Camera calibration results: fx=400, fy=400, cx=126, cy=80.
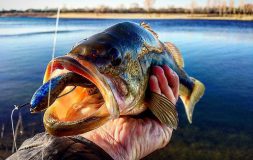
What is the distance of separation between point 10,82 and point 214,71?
19.1 feet

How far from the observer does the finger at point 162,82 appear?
2.64 metres

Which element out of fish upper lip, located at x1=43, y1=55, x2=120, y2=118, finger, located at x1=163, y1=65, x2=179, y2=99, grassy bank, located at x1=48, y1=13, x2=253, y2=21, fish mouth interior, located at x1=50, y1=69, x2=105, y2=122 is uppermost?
fish upper lip, located at x1=43, y1=55, x2=120, y2=118

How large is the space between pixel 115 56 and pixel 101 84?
1.15ft

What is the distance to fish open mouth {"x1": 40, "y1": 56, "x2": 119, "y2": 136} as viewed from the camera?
68.7 inches

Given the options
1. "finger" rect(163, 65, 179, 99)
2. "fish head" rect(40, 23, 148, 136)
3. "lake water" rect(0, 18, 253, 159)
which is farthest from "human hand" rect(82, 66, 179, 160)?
"lake water" rect(0, 18, 253, 159)

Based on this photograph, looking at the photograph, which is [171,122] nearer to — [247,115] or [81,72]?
[81,72]

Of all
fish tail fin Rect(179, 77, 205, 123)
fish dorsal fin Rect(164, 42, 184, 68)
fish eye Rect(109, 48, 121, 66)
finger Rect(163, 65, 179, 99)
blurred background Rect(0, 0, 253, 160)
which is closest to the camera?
fish eye Rect(109, 48, 121, 66)

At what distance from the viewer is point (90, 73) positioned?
1.83m

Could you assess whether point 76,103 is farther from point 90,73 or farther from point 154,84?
point 154,84

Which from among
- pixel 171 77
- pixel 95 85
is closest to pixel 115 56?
pixel 95 85

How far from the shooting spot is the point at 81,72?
1.79 m

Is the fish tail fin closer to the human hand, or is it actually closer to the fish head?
the human hand

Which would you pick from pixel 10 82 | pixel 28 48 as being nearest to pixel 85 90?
pixel 10 82

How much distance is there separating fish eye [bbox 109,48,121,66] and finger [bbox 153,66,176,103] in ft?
1.61
